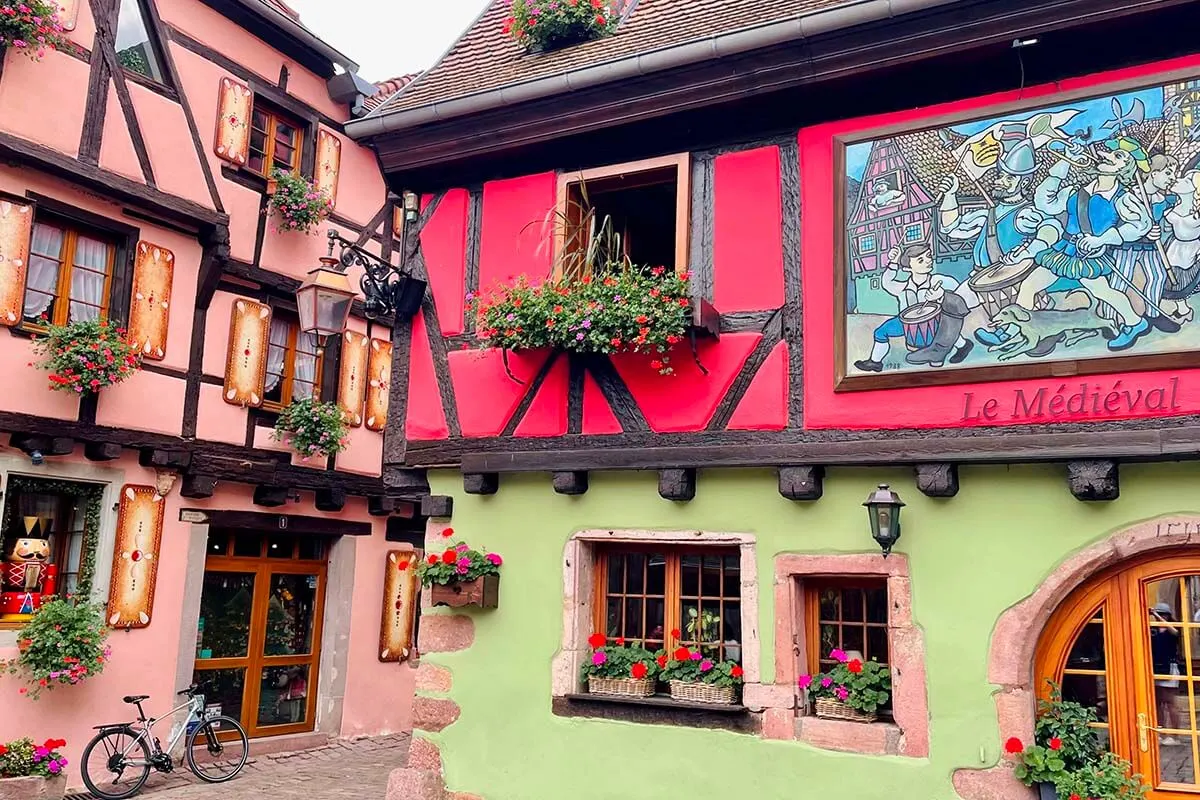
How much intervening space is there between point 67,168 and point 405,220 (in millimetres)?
3034

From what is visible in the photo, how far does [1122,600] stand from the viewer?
496 centimetres

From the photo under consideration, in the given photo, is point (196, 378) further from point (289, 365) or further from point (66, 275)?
point (66, 275)

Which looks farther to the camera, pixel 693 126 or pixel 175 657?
pixel 175 657

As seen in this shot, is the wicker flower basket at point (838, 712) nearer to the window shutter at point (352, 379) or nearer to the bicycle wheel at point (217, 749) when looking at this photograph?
the bicycle wheel at point (217, 749)

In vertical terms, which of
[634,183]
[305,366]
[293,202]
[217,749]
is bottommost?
[217,749]

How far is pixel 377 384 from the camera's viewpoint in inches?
442

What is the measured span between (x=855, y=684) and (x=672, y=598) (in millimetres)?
1258

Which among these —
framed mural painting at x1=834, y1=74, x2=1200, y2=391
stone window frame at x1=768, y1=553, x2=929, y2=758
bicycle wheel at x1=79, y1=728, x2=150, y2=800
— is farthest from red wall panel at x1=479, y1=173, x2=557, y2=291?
bicycle wheel at x1=79, y1=728, x2=150, y2=800

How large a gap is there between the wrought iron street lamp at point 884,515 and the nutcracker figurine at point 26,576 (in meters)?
6.53

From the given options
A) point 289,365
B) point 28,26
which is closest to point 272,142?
point 289,365

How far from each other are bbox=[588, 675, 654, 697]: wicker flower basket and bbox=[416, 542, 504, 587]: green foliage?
949 millimetres

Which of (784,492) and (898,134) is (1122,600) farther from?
(898,134)

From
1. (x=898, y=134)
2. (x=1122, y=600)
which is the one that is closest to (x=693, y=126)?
(x=898, y=134)

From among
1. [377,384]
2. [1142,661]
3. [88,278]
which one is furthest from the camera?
[377,384]
